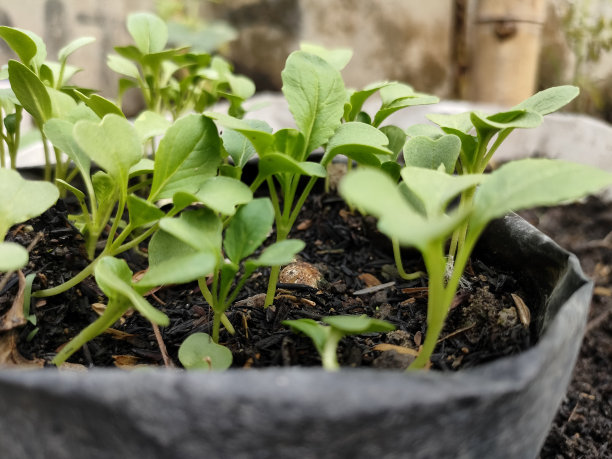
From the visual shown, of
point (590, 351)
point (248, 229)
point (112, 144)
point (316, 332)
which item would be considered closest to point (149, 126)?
point (112, 144)

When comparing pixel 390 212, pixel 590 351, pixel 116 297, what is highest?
pixel 390 212

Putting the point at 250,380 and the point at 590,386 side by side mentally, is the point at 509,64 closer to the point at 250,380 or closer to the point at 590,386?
the point at 590,386

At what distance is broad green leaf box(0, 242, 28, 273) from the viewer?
1.25 ft

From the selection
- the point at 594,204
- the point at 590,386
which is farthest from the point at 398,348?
the point at 594,204

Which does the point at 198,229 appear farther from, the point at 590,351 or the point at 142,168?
the point at 590,351

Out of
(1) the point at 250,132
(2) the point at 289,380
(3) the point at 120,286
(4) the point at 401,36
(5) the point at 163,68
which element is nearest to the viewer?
(2) the point at 289,380

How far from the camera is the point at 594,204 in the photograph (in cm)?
154

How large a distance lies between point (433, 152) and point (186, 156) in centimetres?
28

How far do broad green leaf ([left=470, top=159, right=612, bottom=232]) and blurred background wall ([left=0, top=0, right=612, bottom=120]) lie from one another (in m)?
1.61

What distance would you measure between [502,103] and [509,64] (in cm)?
15

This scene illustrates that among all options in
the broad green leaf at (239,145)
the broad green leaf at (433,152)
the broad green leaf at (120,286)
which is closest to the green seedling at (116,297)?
the broad green leaf at (120,286)

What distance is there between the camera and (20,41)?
0.65 meters

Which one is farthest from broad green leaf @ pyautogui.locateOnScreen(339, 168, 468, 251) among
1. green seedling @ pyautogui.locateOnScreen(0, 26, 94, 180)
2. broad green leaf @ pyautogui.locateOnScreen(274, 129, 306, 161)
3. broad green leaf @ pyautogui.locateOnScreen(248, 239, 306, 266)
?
green seedling @ pyautogui.locateOnScreen(0, 26, 94, 180)

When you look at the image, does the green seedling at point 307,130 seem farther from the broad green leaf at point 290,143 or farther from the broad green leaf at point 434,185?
the broad green leaf at point 434,185
